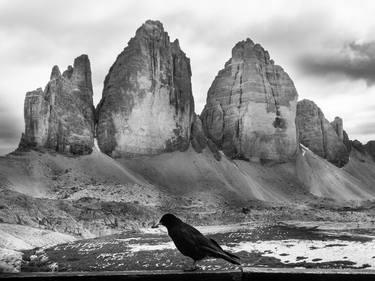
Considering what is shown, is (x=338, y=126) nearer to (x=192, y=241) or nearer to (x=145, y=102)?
(x=145, y=102)

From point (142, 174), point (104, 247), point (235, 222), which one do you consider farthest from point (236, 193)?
point (104, 247)

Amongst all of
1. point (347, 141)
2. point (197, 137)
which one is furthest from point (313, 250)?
point (347, 141)

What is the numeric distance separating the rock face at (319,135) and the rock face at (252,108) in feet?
63.1

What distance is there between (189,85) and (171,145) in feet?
74.8

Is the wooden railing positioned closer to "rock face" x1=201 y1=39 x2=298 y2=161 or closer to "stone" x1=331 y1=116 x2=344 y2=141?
"rock face" x1=201 y1=39 x2=298 y2=161

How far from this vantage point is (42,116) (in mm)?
112688

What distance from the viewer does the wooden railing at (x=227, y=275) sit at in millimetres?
4879

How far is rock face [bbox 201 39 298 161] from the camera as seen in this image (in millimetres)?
149625

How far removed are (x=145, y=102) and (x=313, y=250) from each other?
303 ft

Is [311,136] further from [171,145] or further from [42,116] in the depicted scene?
[42,116]

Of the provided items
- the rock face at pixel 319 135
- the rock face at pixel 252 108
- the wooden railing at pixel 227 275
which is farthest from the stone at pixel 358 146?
the wooden railing at pixel 227 275

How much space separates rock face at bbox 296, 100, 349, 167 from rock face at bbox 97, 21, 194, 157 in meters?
52.8

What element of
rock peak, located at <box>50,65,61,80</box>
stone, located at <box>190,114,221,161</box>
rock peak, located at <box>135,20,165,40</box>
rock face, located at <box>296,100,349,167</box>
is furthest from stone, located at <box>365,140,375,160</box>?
rock peak, located at <box>50,65,61,80</box>

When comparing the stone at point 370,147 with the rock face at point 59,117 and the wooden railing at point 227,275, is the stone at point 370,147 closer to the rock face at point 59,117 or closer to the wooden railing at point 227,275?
the rock face at point 59,117
